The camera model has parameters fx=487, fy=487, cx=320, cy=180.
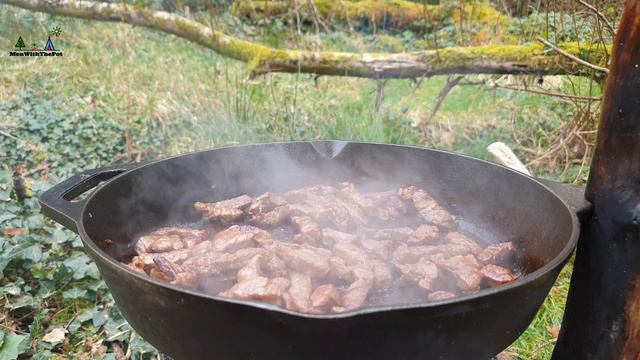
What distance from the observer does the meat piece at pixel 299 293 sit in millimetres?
1527

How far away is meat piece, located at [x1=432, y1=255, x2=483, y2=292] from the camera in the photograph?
1.78m

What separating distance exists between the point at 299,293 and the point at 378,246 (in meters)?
0.54

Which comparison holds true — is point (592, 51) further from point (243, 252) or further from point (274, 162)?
point (243, 252)

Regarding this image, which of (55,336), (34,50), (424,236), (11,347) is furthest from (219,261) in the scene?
(34,50)

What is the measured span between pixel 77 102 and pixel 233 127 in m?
1.92

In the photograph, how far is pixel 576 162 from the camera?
178 inches

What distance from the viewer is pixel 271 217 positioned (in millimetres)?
2262

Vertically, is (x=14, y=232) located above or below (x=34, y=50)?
below

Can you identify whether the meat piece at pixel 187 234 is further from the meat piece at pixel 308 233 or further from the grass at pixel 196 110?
the grass at pixel 196 110

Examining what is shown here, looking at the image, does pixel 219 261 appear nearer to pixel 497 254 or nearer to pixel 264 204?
pixel 264 204

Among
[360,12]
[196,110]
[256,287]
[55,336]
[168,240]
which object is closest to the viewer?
[256,287]

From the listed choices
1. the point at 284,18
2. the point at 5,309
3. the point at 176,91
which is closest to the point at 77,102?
the point at 176,91

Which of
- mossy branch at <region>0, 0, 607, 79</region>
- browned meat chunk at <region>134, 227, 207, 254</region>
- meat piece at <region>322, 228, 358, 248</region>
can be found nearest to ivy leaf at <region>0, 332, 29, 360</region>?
browned meat chunk at <region>134, 227, 207, 254</region>

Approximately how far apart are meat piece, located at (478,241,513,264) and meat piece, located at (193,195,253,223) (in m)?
1.08
